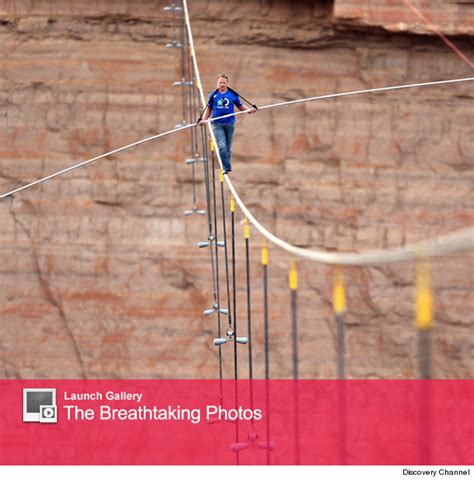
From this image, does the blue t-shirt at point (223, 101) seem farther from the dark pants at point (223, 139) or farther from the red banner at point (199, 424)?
the red banner at point (199, 424)

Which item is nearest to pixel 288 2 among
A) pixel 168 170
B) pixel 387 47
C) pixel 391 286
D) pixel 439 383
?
pixel 387 47

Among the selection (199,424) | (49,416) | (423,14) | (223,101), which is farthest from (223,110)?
(49,416)

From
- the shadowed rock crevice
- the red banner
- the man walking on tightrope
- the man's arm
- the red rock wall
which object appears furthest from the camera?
the shadowed rock crevice

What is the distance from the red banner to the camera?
10047 millimetres

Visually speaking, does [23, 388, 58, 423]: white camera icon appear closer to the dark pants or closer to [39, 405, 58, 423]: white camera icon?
[39, 405, 58, 423]: white camera icon

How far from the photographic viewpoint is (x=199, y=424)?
10.2 m

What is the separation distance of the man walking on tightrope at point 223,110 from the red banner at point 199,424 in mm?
3931

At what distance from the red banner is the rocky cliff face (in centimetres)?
16

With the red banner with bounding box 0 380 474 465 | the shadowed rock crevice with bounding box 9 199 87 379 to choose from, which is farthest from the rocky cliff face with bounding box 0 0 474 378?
the red banner with bounding box 0 380 474 465

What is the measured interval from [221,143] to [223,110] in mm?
205

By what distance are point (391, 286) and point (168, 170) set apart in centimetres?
225

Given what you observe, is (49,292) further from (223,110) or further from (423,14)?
(223,110)

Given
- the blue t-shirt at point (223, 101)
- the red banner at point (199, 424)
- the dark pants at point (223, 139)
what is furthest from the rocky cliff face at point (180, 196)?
the blue t-shirt at point (223, 101)

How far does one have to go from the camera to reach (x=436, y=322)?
33.7 feet
